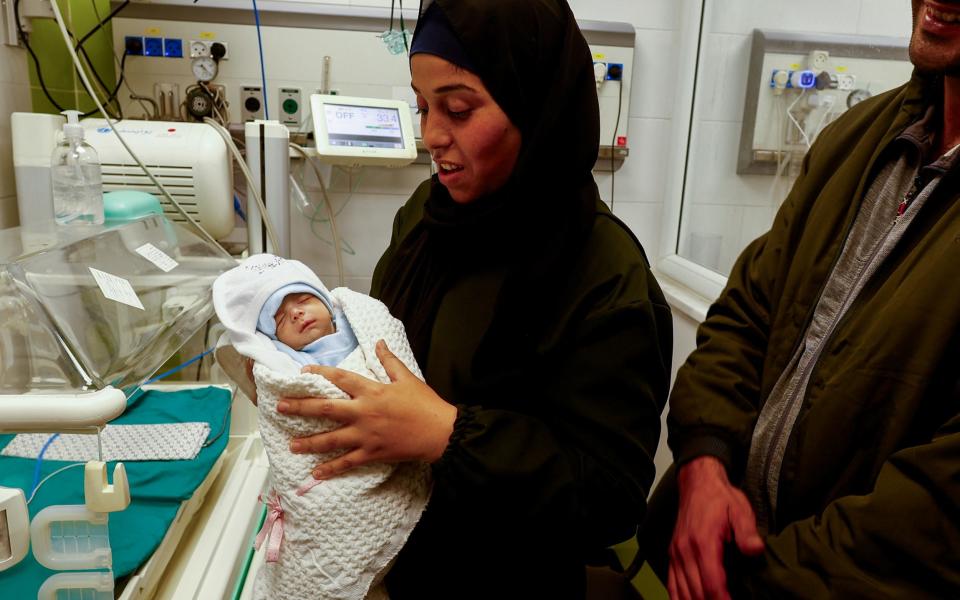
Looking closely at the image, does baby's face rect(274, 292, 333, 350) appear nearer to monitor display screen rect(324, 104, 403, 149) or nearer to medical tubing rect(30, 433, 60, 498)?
medical tubing rect(30, 433, 60, 498)

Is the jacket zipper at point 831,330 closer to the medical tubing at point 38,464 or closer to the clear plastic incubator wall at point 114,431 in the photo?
the clear plastic incubator wall at point 114,431

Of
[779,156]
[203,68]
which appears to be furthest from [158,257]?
[779,156]

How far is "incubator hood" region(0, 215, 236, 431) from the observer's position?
30.2 inches

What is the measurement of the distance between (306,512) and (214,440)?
1.55ft

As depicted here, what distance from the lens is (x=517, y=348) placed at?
0.97m

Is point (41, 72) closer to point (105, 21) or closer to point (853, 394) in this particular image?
point (105, 21)

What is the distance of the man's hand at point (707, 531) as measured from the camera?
103 centimetres

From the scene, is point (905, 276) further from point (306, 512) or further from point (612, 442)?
point (306, 512)

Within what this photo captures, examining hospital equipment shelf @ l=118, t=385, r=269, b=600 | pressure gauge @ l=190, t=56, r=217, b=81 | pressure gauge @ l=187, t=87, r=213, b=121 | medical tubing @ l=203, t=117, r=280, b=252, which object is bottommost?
hospital equipment shelf @ l=118, t=385, r=269, b=600

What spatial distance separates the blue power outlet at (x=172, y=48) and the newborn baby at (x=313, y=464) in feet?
4.86

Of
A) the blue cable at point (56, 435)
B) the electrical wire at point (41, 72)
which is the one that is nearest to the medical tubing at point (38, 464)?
the blue cable at point (56, 435)

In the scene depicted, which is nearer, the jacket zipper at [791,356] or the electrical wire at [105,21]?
the jacket zipper at [791,356]

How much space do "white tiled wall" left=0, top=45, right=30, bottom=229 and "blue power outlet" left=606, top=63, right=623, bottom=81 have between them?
181cm

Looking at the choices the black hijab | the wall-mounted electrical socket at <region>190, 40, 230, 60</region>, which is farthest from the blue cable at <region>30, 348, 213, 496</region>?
the wall-mounted electrical socket at <region>190, 40, 230, 60</region>
